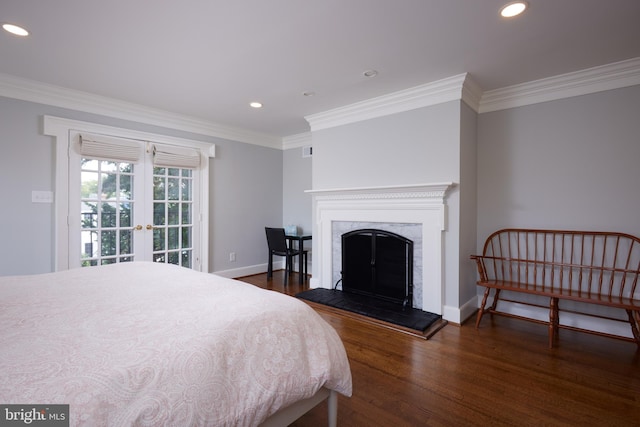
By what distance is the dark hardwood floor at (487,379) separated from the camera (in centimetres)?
163

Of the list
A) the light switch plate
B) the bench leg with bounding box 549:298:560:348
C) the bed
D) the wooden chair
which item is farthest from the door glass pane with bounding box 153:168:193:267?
the bench leg with bounding box 549:298:560:348

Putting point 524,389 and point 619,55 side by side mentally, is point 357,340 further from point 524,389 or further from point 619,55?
point 619,55

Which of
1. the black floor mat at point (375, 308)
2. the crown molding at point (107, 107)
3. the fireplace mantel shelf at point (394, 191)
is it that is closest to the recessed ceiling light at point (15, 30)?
the crown molding at point (107, 107)

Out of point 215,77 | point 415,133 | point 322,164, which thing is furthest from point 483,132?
point 215,77

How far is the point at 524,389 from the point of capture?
1865mm

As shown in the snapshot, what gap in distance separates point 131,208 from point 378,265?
3054 mm

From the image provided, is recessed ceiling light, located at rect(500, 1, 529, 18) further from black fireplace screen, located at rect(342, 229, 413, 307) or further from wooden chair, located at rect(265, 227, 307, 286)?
wooden chair, located at rect(265, 227, 307, 286)

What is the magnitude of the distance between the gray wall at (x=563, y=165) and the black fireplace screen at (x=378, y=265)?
2.89 ft

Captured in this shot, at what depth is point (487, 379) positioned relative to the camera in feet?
6.47

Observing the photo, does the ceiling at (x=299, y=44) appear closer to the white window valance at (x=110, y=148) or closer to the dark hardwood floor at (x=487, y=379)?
the white window valance at (x=110, y=148)

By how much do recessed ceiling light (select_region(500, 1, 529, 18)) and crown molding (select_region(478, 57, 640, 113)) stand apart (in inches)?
51.3

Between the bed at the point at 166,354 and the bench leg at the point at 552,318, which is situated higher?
the bed at the point at 166,354

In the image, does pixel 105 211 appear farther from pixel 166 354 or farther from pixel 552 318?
pixel 552 318

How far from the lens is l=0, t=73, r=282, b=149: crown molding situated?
2.88 m
